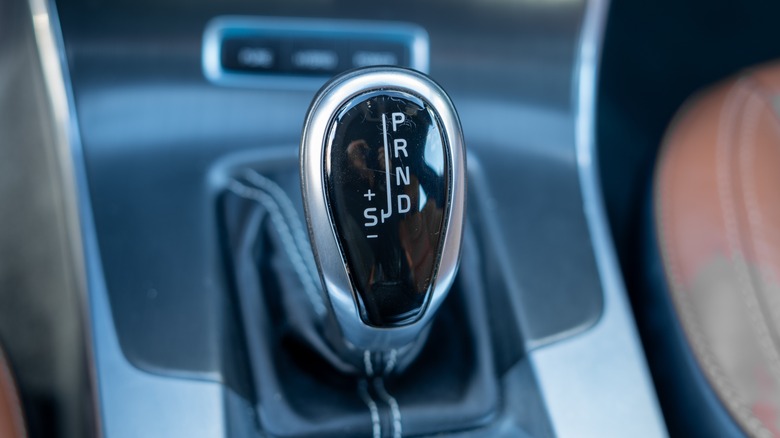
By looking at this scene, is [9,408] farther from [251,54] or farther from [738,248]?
[738,248]

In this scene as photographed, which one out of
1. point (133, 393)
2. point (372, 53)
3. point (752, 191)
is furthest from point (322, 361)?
point (752, 191)

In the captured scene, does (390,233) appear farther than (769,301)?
No

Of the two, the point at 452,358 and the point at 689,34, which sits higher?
the point at 689,34

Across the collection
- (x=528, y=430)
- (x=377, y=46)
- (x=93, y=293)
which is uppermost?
(x=377, y=46)

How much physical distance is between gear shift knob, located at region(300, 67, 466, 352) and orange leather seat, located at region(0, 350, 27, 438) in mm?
238

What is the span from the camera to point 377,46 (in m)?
0.68

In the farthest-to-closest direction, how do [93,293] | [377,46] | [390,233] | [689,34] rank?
[689,34] → [377,46] → [93,293] → [390,233]

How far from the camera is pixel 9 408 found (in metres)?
0.53

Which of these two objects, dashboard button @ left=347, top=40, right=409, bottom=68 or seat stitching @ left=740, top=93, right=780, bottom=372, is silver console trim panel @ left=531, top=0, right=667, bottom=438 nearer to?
seat stitching @ left=740, top=93, right=780, bottom=372

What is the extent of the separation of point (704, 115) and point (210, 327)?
1.52 feet

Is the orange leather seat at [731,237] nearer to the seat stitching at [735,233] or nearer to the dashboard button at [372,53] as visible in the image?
the seat stitching at [735,233]

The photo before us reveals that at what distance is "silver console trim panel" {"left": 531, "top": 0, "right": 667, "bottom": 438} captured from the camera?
0.57m

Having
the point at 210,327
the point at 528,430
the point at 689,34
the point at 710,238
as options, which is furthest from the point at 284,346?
the point at 689,34

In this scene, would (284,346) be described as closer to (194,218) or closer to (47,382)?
(194,218)
